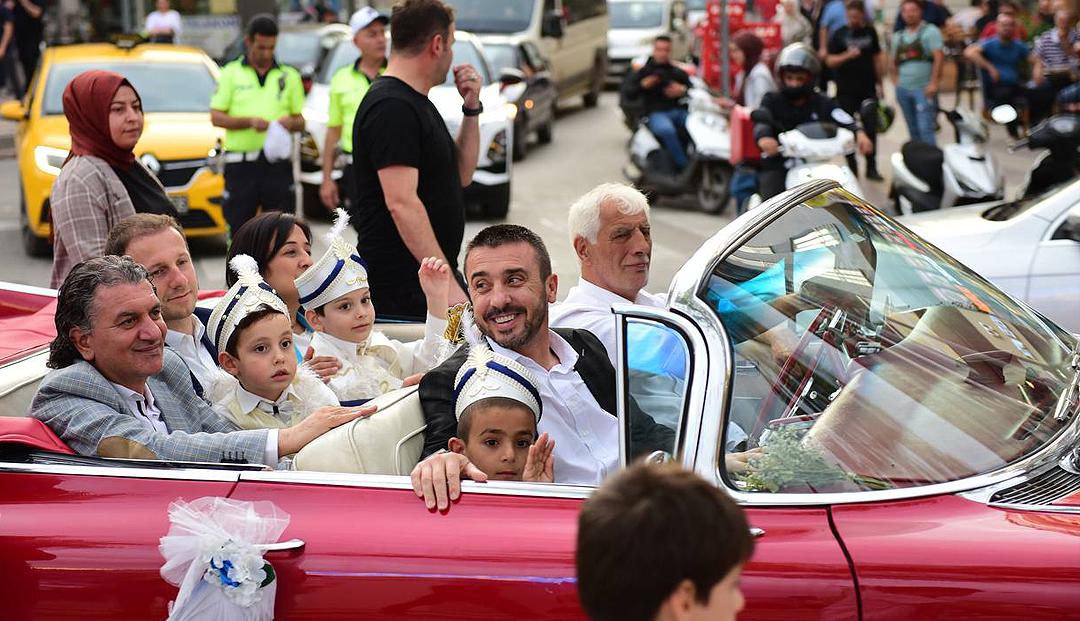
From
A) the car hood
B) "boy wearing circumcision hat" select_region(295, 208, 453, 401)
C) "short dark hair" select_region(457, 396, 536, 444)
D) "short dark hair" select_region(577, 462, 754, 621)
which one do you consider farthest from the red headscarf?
the car hood

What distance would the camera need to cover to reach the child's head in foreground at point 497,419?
3.28m

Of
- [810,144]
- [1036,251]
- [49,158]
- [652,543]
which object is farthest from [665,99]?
[652,543]

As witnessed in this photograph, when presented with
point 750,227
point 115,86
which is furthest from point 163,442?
point 115,86

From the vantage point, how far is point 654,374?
3092mm

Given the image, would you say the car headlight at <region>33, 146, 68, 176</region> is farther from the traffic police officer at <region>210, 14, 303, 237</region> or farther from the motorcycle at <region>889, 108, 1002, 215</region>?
the motorcycle at <region>889, 108, 1002, 215</region>

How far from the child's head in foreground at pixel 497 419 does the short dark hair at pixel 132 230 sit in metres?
1.47

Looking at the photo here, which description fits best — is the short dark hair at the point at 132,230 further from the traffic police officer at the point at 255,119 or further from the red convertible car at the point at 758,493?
the traffic police officer at the point at 255,119

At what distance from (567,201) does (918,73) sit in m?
3.85

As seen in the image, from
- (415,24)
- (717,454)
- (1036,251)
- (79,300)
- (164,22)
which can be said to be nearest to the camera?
(717,454)

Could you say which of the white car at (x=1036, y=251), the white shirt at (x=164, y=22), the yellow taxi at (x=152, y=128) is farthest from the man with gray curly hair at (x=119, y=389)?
the white shirt at (x=164, y=22)

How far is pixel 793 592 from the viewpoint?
2.76 meters

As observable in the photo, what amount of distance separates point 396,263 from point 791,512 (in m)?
2.68

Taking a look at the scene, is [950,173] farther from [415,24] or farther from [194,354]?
[194,354]

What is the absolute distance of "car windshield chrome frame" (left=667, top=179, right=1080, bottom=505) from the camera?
2.88 m
